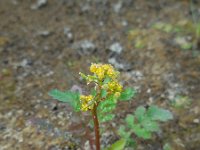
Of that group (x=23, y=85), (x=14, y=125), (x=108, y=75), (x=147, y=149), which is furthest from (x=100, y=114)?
(x=23, y=85)

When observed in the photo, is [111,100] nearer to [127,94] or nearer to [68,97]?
[127,94]

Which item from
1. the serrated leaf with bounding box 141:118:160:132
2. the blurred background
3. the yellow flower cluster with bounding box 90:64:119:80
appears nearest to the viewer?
the yellow flower cluster with bounding box 90:64:119:80

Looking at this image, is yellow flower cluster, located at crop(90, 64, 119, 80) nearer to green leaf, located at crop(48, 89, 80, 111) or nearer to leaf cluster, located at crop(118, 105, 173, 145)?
green leaf, located at crop(48, 89, 80, 111)

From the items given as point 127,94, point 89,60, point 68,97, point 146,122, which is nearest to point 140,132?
point 146,122

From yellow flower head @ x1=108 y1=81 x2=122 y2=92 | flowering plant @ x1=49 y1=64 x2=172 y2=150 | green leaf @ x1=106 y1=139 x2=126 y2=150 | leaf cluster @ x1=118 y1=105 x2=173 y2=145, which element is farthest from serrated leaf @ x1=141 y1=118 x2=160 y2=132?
yellow flower head @ x1=108 y1=81 x2=122 y2=92

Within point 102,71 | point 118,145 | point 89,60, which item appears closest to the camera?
point 102,71

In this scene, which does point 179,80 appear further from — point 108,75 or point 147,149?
point 108,75
